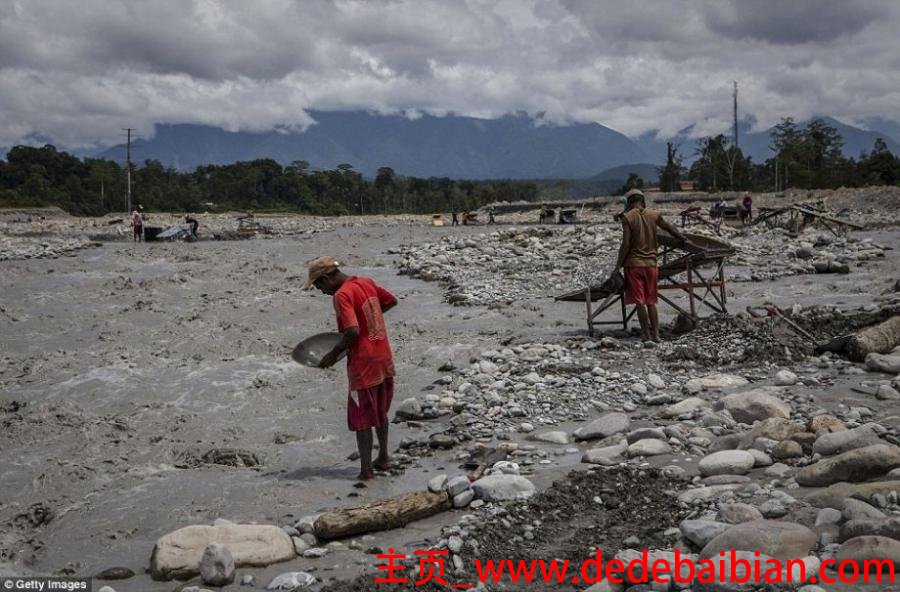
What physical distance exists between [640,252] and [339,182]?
67.7 metres

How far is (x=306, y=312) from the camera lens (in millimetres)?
13570

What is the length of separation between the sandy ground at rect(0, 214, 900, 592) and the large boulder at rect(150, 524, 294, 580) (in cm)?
7

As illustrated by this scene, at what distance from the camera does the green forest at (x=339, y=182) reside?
2160 inches

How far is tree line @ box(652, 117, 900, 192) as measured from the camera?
167 feet

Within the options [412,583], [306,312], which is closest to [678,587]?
[412,583]

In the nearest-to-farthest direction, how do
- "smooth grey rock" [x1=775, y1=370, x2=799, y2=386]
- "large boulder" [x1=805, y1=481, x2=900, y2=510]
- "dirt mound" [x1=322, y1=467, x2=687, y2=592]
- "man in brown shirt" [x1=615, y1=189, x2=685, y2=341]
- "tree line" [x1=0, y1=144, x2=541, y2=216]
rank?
"large boulder" [x1=805, y1=481, x2=900, y2=510] → "dirt mound" [x1=322, y1=467, x2=687, y2=592] → "smooth grey rock" [x1=775, y1=370, x2=799, y2=386] → "man in brown shirt" [x1=615, y1=189, x2=685, y2=341] → "tree line" [x1=0, y1=144, x2=541, y2=216]

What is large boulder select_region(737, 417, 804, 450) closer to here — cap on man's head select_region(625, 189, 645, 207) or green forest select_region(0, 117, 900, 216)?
cap on man's head select_region(625, 189, 645, 207)

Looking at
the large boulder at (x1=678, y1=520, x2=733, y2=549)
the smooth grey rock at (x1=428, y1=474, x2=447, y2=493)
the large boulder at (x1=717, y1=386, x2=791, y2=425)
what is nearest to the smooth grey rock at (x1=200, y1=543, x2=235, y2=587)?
the smooth grey rock at (x1=428, y1=474, x2=447, y2=493)

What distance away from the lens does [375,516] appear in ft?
14.1

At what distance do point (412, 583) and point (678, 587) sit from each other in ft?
3.87

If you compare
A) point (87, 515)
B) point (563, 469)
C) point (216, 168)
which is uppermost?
point (216, 168)

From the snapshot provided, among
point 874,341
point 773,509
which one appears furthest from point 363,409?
point 874,341

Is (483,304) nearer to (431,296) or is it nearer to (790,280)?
(431,296)

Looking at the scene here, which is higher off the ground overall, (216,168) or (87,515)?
(216,168)
